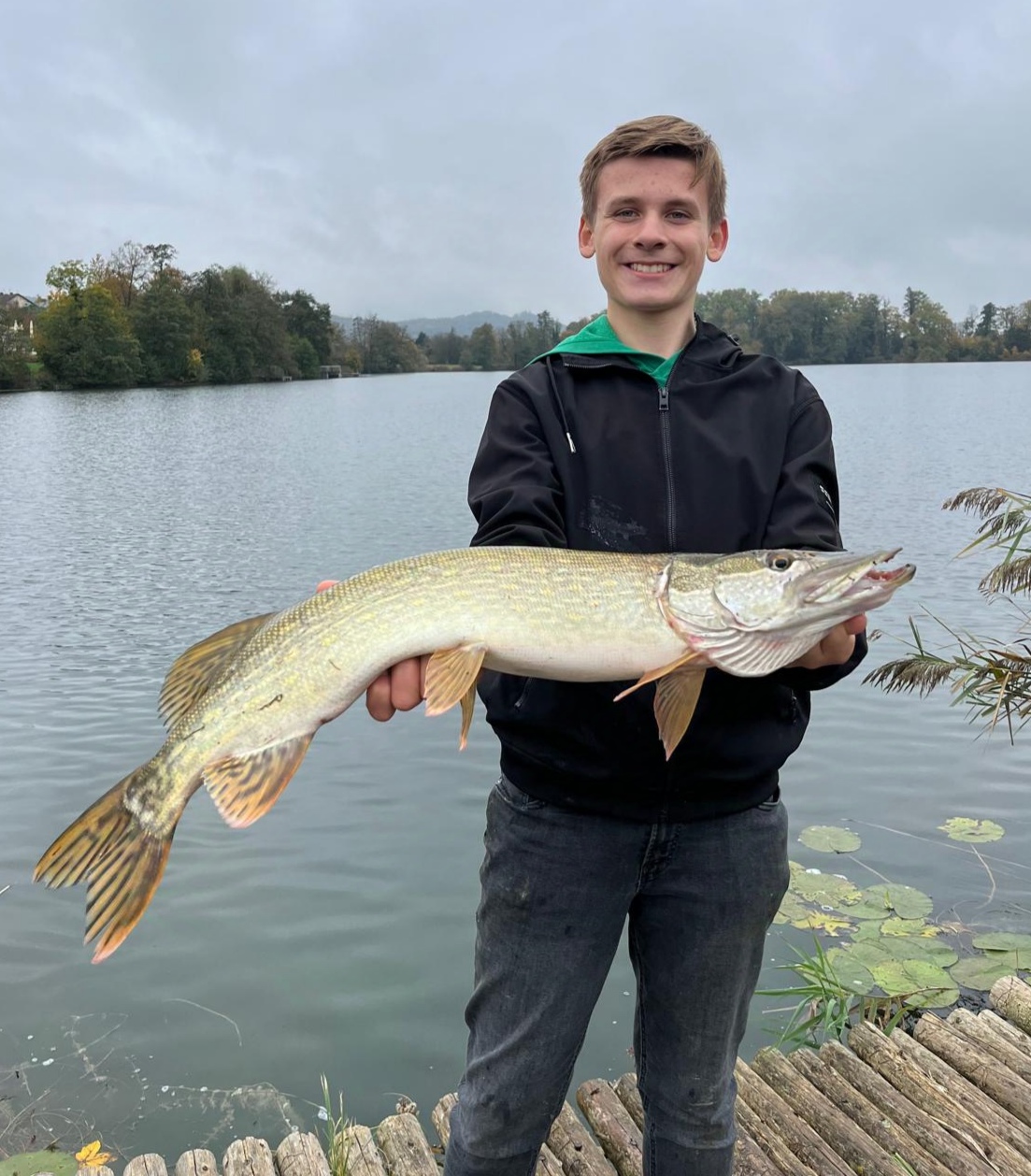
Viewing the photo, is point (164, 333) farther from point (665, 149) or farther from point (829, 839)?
point (665, 149)

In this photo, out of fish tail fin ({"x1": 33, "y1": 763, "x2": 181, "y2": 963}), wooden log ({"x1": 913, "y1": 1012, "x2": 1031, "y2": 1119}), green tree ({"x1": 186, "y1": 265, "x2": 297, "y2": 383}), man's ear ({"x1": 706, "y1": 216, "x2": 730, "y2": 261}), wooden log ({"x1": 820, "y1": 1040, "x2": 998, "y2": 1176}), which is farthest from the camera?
green tree ({"x1": 186, "y1": 265, "x2": 297, "y2": 383})

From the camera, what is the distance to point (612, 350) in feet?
8.06

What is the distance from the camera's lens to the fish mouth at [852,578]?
2051 mm

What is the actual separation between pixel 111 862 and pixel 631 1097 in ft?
6.75

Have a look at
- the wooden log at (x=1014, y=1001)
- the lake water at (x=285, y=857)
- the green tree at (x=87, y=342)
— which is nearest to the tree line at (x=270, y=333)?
the green tree at (x=87, y=342)

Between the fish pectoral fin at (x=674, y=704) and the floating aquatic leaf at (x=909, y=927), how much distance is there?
11.9 ft

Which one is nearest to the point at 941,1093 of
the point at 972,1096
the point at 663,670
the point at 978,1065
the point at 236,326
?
the point at 972,1096

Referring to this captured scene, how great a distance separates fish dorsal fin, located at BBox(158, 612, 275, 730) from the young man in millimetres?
372

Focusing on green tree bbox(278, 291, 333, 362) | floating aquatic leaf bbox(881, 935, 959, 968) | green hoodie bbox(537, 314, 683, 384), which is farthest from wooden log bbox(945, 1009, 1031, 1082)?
green tree bbox(278, 291, 333, 362)

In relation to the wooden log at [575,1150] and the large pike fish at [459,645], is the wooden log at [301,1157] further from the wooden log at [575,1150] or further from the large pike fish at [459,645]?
the large pike fish at [459,645]

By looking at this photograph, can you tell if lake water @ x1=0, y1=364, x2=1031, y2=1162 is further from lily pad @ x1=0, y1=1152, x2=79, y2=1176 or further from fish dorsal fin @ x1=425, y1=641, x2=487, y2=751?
fish dorsal fin @ x1=425, y1=641, x2=487, y2=751

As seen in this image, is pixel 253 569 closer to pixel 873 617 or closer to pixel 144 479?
pixel 873 617

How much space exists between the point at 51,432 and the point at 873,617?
29198 mm

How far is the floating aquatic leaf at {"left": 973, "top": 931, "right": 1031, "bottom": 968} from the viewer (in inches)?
188
